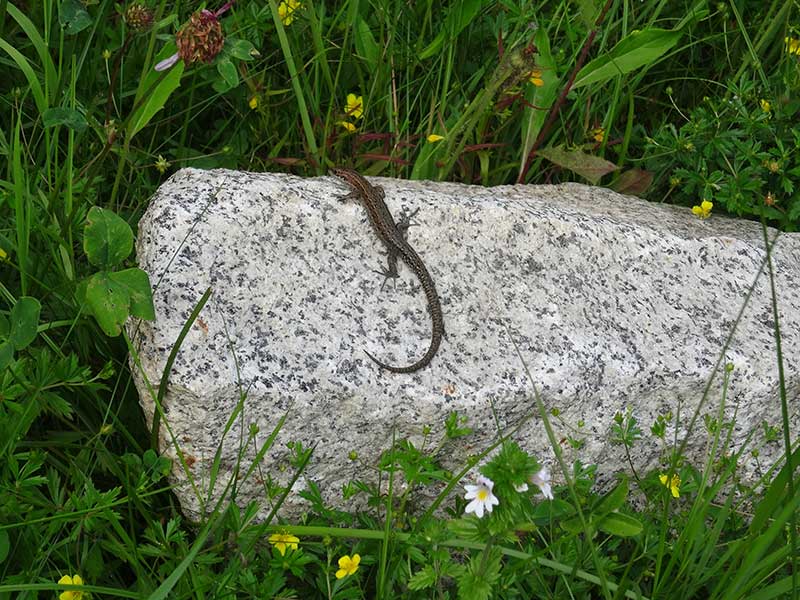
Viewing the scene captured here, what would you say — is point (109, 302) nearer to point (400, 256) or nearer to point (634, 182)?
point (400, 256)

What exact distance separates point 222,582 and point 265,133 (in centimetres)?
263

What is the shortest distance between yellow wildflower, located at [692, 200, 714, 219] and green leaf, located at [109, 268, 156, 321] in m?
2.64

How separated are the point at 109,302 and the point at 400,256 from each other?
1.07 metres

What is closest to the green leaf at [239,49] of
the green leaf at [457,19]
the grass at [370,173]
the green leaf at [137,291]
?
the grass at [370,173]

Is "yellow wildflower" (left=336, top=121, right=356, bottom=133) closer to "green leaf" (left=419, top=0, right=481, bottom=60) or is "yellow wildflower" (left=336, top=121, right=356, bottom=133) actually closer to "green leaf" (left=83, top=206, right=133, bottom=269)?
"green leaf" (left=419, top=0, right=481, bottom=60)

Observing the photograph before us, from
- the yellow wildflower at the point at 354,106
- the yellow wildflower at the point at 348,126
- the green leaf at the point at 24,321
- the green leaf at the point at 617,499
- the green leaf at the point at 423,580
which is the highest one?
the yellow wildflower at the point at 354,106

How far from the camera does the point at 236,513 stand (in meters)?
3.02

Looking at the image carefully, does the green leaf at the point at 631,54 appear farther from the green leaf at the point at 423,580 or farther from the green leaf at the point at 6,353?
the green leaf at the point at 6,353

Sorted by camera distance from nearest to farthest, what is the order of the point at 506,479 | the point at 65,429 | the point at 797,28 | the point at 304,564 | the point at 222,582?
the point at 506,479, the point at 222,582, the point at 304,564, the point at 65,429, the point at 797,28

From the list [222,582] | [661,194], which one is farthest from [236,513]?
[661,194]

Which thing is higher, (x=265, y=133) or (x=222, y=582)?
(x=265, y=133)

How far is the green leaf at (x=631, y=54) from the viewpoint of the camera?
4496mm

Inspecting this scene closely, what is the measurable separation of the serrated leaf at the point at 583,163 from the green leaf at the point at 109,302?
2.39 meters

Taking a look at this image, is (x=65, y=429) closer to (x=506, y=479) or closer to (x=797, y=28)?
(x=506, y=479)
